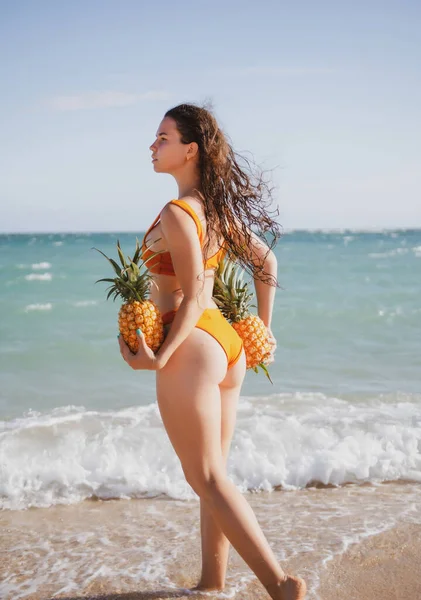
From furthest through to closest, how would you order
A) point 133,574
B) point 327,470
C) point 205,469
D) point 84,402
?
1. point 84,402
2. point 327,470
3. point 133,574
4. point 205,469

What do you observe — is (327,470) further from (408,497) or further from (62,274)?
(62,274)

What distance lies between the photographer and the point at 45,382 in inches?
333

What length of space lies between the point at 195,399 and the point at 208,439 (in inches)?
7.2

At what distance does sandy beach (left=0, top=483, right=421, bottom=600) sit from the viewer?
3.32 m

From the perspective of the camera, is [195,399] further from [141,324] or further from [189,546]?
[189,546]

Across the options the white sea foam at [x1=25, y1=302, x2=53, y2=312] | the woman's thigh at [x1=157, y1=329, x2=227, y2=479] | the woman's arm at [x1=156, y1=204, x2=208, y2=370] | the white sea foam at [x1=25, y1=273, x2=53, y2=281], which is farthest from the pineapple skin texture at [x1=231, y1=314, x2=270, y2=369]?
the white sea foam at [x1=25, y1=273, x2=53, y2=281]

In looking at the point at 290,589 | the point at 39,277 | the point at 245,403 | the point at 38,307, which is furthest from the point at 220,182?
the point at 39,277

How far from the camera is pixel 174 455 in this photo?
5.39m

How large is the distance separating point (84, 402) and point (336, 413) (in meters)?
2.84

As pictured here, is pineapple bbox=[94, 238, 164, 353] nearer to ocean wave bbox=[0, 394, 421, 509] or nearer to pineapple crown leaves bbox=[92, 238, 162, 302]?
pineapple crown leaves bbox=[92, 238, 162, 302]

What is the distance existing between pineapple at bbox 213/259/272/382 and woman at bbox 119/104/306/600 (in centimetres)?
13

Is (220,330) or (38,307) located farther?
(38,307)

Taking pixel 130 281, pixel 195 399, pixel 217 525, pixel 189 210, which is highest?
pixel 189 210

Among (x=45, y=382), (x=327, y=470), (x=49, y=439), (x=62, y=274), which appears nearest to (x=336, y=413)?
(x=327, y=470)
